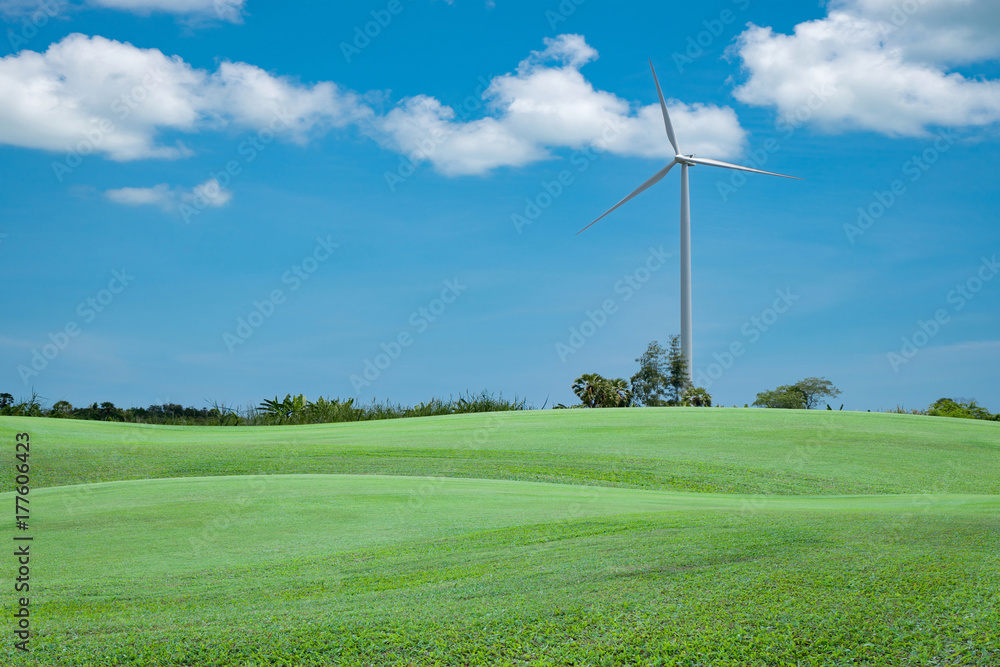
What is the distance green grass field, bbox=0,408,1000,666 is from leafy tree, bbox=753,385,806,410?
46829mm

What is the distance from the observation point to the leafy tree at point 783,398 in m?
56.2

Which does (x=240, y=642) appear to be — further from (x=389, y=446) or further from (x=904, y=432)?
(x=904, y=432)

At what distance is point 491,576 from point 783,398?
54.9m

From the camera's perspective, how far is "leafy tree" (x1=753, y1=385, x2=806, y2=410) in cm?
5616

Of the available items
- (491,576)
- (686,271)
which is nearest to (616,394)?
(686,271)

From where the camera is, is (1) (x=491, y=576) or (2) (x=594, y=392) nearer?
(1) (x=491, y=576)

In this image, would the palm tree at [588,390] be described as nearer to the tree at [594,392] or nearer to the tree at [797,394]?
the tree at [594,392]

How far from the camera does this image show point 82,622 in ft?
17.8

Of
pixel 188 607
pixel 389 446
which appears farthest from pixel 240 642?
pixel 389 446

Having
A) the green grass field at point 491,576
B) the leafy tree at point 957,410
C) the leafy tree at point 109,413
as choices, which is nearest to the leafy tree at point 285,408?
the leafy tree at point 109,413

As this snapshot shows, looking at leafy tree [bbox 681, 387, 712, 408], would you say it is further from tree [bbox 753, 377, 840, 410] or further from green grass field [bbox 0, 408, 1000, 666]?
green grass field [bbox 0, 408, 1000, 666]

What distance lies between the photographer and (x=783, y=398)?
185ft

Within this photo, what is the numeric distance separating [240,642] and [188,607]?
2.73 ft

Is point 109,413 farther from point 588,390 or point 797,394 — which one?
point 797,394
